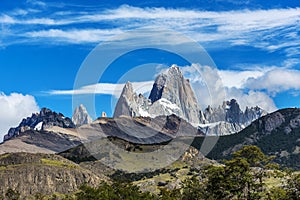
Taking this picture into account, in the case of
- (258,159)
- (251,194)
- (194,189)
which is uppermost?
(258,159)

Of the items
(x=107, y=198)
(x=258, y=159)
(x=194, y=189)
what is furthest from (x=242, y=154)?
(x=107, y=198)

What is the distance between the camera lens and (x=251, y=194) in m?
99.8

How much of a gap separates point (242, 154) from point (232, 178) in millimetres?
5526

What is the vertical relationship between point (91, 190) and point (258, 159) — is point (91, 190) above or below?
below

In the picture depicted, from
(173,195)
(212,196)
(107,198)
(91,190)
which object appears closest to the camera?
(212,196)

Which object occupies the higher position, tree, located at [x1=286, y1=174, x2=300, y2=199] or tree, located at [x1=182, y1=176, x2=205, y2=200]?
tree, located at [x1=286, y1=174, x2=300, y2=199]

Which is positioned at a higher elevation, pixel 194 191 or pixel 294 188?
pixel 294 188

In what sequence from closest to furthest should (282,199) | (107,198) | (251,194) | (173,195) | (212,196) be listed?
(251,194)
(282,199)
(212,196)
(107,198)
(173,195)

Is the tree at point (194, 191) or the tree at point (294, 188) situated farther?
the tree at point (194, 191)

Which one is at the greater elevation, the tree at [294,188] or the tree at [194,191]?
the tree at [294,188]

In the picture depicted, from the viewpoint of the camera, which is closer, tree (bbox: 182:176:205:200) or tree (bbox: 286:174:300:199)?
tree (bbox: 286:174:300:199)

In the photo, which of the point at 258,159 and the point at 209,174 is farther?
the point at 209,174

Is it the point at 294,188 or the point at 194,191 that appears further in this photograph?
the point at 194,191

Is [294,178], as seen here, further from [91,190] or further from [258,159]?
[91,190]
